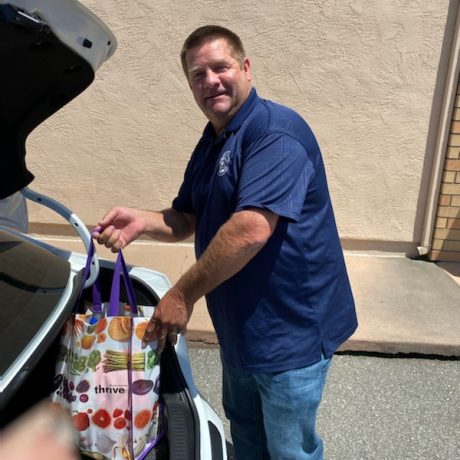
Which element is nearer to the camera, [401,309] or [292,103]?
[401,309]

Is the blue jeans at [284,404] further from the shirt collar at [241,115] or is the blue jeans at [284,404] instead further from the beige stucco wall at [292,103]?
the beige stucco wall at [292,103]

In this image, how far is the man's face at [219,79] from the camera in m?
1.75

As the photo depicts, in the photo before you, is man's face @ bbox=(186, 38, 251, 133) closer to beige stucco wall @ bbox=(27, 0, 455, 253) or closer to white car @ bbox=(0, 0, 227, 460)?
white car @ bbox=(0, 0, 227, 460)

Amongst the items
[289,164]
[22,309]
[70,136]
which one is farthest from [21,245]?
[70,136]

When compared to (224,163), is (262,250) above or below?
below

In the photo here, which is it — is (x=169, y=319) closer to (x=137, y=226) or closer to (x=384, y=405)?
(x=137, y=226)

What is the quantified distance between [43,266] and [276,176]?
37.5 inches

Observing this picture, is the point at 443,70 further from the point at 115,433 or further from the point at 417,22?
the point at 115,433

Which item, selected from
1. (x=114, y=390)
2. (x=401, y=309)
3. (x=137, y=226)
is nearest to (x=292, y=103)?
(x=401, y=309)

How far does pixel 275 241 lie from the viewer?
1.70 meters

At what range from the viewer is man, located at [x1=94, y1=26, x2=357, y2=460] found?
1.58 m

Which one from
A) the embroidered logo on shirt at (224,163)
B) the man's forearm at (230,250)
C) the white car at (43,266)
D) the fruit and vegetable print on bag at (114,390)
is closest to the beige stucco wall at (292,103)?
the white car at (43,266)

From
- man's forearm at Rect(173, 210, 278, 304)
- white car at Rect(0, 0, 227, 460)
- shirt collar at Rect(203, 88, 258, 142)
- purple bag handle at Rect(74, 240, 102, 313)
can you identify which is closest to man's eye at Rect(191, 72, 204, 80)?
shirt collar at Rect(203, 88, 258, 142)

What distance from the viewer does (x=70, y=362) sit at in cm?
163
